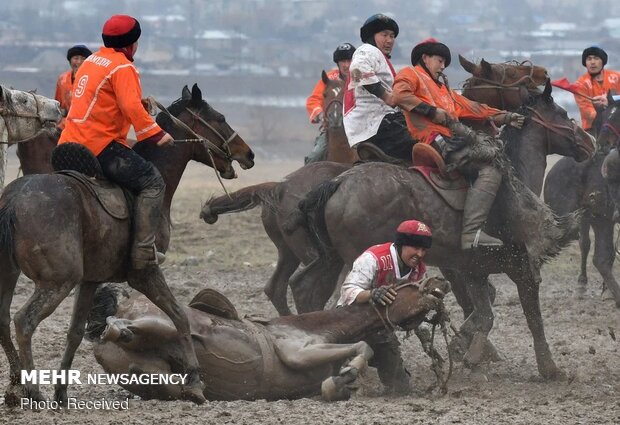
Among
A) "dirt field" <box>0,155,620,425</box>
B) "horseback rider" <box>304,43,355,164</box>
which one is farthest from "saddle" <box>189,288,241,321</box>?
"horseback rider" <box>304,43,355,164</box>

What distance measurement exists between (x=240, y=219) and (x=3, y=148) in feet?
36.5

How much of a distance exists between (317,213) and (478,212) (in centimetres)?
127

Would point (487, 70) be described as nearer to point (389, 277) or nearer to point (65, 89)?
point (389, 277)

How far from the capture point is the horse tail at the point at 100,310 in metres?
10.1

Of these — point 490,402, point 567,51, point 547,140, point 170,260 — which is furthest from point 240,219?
point 567,51

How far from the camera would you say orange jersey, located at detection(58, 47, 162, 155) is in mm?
9453

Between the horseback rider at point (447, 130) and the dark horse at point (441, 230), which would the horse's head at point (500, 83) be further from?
the dark horse at point (441, 230)

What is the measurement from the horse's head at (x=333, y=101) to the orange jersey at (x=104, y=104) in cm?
462

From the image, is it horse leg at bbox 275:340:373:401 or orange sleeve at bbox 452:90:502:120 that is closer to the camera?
horse leg at bbox 275:340:373:401

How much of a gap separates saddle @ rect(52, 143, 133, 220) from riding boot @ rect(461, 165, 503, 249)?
3163 millimetres

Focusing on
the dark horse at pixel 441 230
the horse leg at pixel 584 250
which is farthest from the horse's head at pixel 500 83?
the horse leg at pixel 584 250

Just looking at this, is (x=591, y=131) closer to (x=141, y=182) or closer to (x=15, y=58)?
(x=141, y=182)

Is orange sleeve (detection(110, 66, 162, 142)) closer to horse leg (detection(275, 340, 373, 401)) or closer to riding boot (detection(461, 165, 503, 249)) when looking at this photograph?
horse leg (detection(275, 340, 373, 401))

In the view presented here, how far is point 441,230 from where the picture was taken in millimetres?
11672
